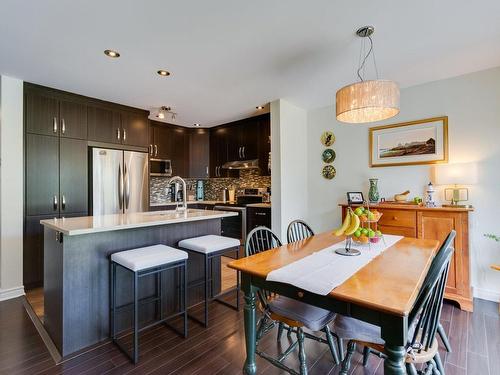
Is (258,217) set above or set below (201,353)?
above

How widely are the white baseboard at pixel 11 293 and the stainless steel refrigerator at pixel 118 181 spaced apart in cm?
113

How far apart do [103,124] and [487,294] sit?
528 centimetres

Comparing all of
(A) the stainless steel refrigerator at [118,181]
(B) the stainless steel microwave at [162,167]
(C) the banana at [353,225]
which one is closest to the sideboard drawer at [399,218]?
(C) the banana at [353,225]

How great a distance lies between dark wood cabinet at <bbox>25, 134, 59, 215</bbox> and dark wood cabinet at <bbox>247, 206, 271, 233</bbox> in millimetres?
2797

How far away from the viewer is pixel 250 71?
2.84 meters

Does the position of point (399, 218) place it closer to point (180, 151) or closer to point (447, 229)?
point (447, 229)

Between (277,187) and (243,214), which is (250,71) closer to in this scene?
(277,187)

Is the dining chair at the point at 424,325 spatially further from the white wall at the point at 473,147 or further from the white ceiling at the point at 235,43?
the white wall at the point at 473,147

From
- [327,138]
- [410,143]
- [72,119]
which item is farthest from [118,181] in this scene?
[410,143]

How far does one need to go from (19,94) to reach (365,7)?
148 inches

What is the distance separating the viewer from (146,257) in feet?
6.43

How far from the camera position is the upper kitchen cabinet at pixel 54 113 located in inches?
125

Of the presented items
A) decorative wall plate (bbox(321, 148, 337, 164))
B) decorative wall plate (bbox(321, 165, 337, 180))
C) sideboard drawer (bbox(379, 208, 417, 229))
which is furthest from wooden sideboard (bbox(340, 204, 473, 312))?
decorative wall plate (bbox(321, 148, 337, 164))

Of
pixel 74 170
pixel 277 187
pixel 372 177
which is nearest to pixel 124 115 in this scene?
pixel 74 170
